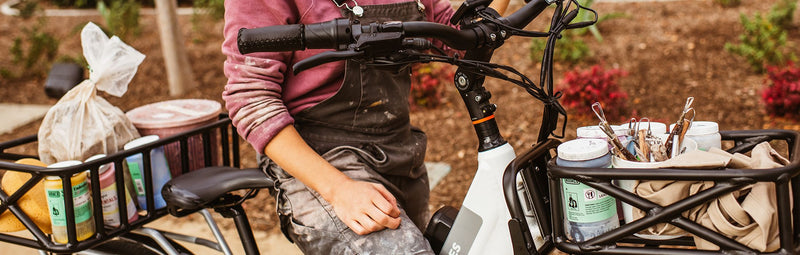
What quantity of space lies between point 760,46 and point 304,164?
14.7 feet

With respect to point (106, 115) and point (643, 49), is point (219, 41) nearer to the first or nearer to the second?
point (643, 49)

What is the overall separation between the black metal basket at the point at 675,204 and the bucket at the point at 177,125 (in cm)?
130

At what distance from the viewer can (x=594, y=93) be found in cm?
450

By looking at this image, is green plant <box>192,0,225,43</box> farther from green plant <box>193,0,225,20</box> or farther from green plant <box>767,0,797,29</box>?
green plant <box>767,0,797,29</box>

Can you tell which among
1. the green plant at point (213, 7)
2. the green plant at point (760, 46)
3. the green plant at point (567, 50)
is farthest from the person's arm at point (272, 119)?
the green plant at point (213, 7)

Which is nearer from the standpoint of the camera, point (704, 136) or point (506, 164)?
point (704, 136)

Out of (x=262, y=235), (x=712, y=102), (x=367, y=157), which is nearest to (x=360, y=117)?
(x=367, y=157)

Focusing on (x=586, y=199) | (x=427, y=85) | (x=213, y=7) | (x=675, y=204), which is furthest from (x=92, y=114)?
(x=213, y=7)

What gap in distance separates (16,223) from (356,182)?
1030 millimetres

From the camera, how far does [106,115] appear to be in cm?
221

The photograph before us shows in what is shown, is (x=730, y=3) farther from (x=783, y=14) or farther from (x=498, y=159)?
(x=498, y=159)

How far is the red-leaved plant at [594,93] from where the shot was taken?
4551 millimetres

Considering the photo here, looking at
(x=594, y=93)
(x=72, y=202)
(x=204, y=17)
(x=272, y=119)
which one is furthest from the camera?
(x=204, y=17)

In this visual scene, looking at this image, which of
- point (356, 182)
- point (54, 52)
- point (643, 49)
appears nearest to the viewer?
point (356, 182)
